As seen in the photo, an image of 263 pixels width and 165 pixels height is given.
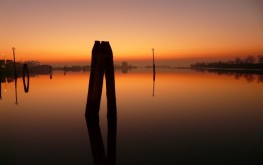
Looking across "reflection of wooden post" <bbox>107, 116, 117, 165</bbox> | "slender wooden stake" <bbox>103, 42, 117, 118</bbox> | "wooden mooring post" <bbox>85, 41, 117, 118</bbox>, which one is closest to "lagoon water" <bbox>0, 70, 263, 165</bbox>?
"reflection of wooden post" <bbox>107, 116, 117, 165</bbox>

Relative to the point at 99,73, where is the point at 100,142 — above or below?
below

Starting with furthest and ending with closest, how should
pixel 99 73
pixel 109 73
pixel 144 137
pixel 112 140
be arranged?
1. pixel 109 73
2. pixel 99 73
3. pixel 144 137
4. pixel 112 140

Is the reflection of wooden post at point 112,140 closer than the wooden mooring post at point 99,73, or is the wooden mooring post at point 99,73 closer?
the reflection of wooden post at point 112,140

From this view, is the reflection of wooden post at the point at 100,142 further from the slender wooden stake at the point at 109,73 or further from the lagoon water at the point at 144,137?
the slender wooden stake at the point at 109,73

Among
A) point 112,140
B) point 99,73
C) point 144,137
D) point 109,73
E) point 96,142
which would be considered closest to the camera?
point 96,142

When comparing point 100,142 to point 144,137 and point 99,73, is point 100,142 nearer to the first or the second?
point 144,137

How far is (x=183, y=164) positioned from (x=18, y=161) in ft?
17.0

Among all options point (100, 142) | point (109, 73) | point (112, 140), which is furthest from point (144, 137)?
point (109, 73)

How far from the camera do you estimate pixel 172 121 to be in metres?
13.8

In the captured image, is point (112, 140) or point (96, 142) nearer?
point (96, 142)

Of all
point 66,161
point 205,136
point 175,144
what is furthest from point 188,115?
point 66,161

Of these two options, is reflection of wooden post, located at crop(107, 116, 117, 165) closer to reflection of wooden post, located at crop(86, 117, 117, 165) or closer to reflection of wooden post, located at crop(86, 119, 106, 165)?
reflection of wooden post, located at crop(86, 117, 117, 165)

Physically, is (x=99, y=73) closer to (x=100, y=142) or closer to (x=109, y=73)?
(x=109, y=73)

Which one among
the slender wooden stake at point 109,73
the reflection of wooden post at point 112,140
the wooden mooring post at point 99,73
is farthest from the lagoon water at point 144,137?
the slender wooden stake at point 109,73
